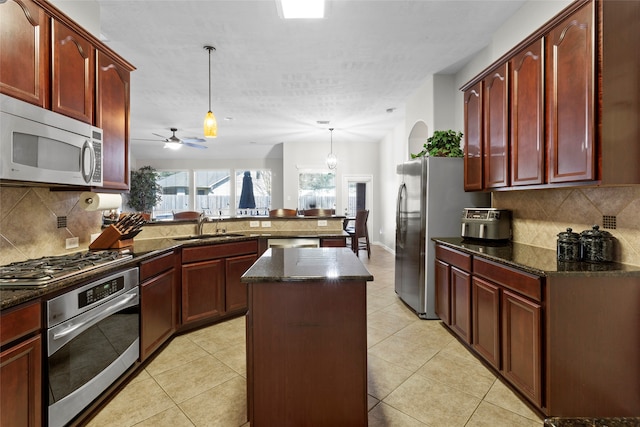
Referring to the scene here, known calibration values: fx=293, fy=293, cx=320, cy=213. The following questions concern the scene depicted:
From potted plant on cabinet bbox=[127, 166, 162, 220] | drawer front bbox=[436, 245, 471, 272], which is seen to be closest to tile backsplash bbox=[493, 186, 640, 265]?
drawer front bbox=[436, 245, 471, 272]

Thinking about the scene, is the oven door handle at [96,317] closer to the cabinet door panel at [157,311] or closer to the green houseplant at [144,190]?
the cabinet door panel at [157,311]

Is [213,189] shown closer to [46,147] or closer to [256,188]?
[256,188]

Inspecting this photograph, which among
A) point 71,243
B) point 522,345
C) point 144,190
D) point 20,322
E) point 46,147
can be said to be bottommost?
point 522,345

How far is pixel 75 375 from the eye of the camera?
157 centimetres

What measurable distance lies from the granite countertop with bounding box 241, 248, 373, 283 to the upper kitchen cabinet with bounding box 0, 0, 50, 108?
5.07ft

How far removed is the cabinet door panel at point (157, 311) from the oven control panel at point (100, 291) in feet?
0.90

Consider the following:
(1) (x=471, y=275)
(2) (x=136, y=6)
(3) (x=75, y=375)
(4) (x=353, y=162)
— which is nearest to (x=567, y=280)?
(1) (x=471, y=275)

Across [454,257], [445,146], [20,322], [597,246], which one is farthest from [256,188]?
[597,246]

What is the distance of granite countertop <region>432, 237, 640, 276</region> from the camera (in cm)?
158

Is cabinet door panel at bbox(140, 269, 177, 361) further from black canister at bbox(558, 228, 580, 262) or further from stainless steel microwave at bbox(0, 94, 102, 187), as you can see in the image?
black canister at bbox(558, 228, 580, 262)

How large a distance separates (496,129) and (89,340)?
3241 mm

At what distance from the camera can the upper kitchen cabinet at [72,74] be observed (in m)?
1.77

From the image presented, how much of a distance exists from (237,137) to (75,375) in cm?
660

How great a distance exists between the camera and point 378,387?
1.99 metres
